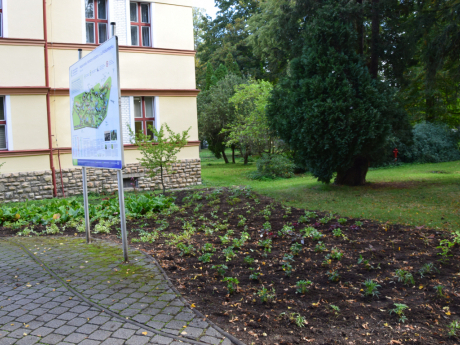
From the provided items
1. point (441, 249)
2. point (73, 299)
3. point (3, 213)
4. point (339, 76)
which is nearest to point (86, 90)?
point (73, 299)

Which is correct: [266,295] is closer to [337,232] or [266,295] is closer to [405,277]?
[405,277]

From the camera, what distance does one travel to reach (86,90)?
6512mm

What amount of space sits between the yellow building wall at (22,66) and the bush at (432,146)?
63.3 ft

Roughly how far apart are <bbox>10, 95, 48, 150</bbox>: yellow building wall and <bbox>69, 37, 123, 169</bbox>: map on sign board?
764 cm

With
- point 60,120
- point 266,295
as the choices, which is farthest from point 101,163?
point 60,120

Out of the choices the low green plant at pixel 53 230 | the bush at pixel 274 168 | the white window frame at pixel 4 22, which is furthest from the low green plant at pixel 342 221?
the white window frame at pixel 4 22

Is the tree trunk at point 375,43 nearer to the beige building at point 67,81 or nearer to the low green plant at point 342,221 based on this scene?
the low green plant at point 342,221

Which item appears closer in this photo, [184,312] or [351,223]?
[184,312]

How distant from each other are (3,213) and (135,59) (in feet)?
26.5

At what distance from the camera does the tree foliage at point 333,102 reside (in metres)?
11.0

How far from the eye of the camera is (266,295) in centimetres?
419

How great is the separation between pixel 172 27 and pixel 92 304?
540 inches

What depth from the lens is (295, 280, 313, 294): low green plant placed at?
4334 millimetres

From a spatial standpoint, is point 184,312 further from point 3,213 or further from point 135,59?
point 135,59
